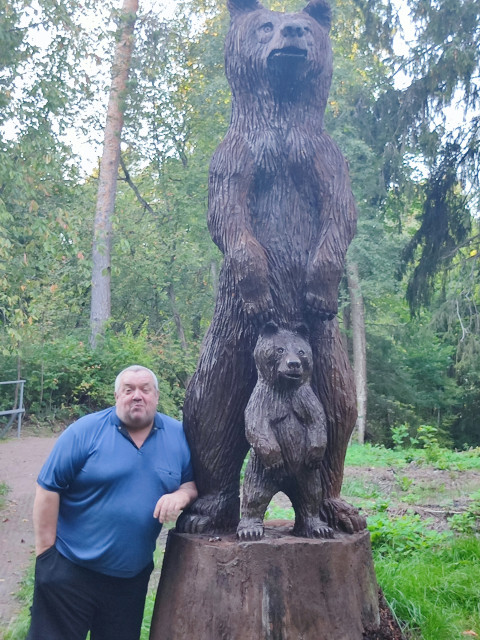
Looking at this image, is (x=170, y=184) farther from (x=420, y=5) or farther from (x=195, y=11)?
(x=420, y=5)

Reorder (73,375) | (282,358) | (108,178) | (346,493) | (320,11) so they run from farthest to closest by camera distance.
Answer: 1. (108,178)
2. (73,375)
3. (346,493)
4. (320,11)
5. (282,358)

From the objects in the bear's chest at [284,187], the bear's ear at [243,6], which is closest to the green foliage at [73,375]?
the bear's chest at [284,187]

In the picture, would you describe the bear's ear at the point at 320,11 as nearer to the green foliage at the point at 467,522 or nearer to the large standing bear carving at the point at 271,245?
the large standing bear carving at the point at 271,245

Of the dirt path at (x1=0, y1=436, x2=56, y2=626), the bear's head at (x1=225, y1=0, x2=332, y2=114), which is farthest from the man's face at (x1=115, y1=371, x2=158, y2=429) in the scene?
the dirt path at (x1=0, y1=436, x2=56, y2=626)

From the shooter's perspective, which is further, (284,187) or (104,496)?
(284,187)

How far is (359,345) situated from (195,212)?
5.23 m

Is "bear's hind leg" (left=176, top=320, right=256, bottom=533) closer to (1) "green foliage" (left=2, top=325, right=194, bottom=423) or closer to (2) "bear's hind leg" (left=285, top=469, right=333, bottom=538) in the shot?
(2) "bear's hind leg" (left=285, top=469, right=333, bottom=538)

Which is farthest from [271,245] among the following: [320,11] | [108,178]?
[108,178]

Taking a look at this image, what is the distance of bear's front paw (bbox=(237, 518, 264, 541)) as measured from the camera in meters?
2.84

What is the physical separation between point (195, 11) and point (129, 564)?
1645 centimetres

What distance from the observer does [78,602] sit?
8.91ft

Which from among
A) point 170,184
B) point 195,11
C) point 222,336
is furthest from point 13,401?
point 195,11

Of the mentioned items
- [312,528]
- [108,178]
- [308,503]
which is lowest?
[312,528]

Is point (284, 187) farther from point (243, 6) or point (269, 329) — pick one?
point (243, 6)
